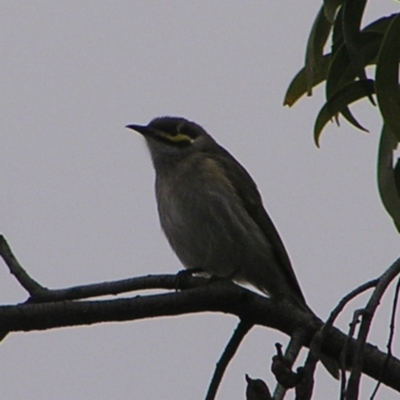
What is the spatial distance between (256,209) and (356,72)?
316cm

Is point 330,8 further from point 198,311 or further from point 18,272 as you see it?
point 18,272

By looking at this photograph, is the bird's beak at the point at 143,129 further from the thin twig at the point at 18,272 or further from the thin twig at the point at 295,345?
the thin twig at the point at 295,345

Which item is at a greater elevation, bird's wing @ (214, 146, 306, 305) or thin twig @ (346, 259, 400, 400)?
bird's wing @ (214, 146, 306, 305)

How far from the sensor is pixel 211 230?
603 centimetres

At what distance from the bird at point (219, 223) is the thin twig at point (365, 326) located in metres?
3.18

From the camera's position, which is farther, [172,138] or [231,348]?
[172,138]

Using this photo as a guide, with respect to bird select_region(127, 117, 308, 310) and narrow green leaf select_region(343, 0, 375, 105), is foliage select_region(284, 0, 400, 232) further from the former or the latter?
bird select_region(127, 117, 308, 310)

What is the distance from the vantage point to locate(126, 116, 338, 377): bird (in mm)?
6031

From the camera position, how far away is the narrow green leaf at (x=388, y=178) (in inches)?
126

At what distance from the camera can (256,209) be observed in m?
6.51

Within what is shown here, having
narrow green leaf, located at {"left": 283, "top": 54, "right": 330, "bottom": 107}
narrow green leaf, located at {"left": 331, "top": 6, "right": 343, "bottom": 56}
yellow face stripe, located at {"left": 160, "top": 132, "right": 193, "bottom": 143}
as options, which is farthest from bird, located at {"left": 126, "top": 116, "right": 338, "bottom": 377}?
narrow green leaf, located at {"left": 331, "top": 6, "right": 343, "bottom": 56}

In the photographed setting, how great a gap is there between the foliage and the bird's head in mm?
2747

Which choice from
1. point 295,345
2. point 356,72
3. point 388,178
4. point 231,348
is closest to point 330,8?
point 356,72

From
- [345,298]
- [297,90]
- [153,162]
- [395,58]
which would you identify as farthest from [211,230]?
[345,298]
